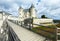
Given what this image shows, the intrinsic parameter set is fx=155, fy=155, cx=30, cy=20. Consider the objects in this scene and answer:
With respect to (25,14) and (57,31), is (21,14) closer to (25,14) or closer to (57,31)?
(25,14)

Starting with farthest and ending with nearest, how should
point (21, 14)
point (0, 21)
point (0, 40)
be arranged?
point (21, 14), point (0, 21), point (0, 40)

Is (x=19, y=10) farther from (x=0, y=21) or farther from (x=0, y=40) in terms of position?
(x=0, y=40)

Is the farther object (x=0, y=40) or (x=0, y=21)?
(x=0, y=21)

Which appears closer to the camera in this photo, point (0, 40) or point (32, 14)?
point (0, 40)

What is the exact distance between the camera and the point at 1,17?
66.2m

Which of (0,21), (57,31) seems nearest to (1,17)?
(0,21)

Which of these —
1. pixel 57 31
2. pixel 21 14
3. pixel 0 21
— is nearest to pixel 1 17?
pixel 0 21

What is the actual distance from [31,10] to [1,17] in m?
34.8

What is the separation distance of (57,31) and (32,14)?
9148 cm

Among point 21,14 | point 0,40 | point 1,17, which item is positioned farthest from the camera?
point 21,14

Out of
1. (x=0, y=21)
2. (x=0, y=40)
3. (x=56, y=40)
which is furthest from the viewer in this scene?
(x=0, y=21)

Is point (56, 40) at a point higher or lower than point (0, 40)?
higher

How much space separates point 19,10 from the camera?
324 ft

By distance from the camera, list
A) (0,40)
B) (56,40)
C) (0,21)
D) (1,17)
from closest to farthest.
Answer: (56,40)
(0,40)
(0,21)
(1,17)
